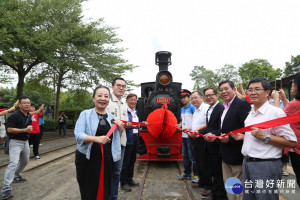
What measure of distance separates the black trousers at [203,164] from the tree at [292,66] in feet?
135

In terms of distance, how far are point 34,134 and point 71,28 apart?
8.34 metres

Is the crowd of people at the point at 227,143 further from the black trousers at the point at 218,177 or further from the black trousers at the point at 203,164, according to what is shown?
the black trousers at the point at 203,164

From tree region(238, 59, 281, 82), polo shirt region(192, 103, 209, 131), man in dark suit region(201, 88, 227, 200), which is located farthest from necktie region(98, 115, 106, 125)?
tree region(238, 59, 281, 82)

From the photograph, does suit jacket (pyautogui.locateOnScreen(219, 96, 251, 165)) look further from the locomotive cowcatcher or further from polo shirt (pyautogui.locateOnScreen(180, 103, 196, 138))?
the locomotive cowcatcher

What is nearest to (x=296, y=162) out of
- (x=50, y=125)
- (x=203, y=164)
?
(x=203, y=164)

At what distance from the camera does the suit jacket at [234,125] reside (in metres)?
2.50

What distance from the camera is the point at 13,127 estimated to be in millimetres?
3727

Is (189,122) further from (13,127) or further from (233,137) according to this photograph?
(13,127)

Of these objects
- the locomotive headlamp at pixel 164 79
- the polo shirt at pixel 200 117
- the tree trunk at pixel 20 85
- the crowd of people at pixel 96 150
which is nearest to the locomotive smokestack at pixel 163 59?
the locomotive headlamp at pixel 164 79

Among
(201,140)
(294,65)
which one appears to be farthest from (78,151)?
(294,65)

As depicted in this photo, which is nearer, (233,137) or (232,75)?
(233,137)

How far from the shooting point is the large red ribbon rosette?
4375 mm

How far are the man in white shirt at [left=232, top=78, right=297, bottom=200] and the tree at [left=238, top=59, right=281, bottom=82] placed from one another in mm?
30621

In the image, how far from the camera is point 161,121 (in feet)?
A: 14.5
